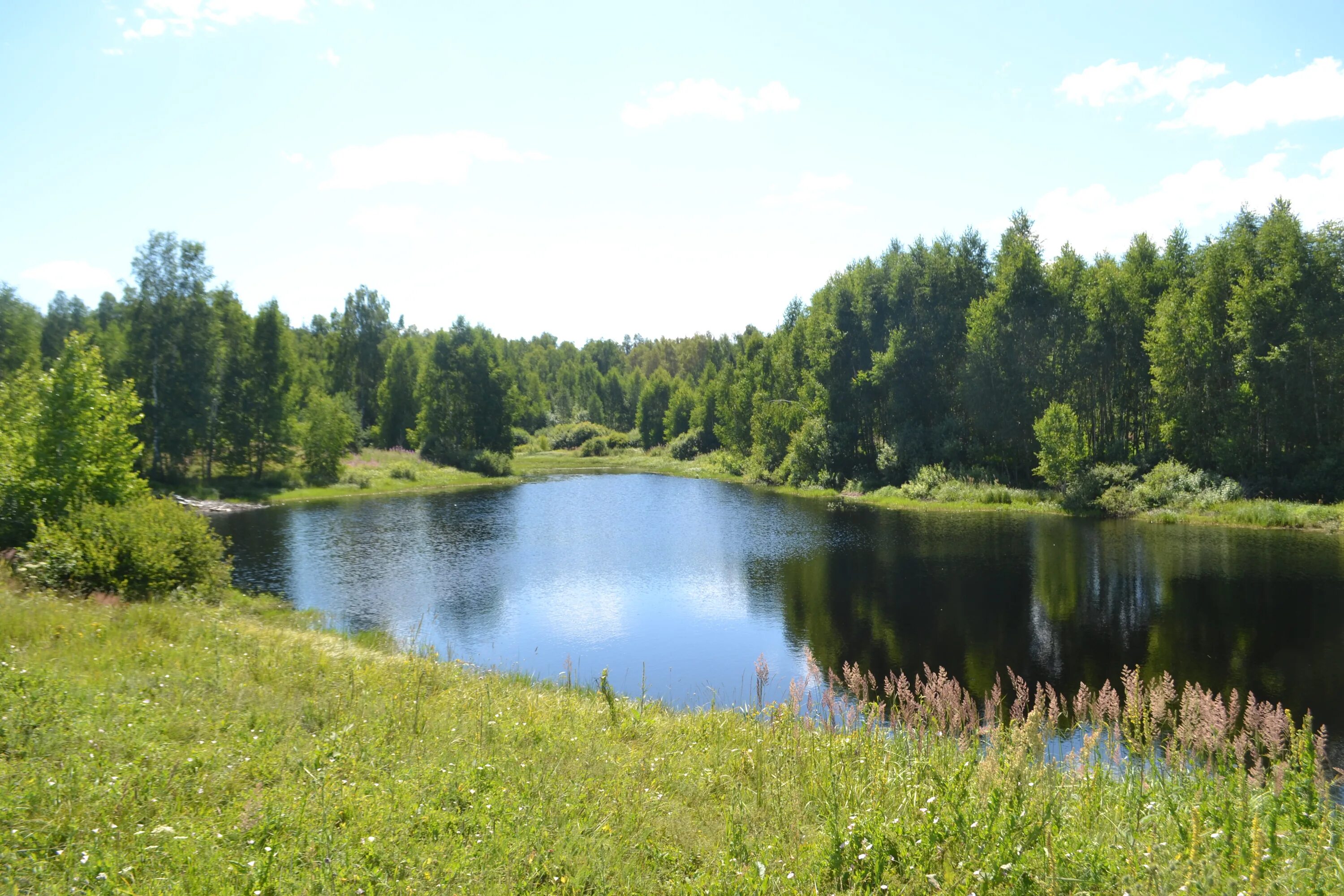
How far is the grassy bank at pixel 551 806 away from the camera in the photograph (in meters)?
4.29

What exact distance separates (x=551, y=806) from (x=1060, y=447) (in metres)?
38.0

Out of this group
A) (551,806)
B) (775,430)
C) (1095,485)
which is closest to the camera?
(551,806)

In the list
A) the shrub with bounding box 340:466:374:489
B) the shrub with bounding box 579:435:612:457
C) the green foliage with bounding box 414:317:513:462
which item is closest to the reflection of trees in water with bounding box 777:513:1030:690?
the shrub with bounding box 340:466:374:489

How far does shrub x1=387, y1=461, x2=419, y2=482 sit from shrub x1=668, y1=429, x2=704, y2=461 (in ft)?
106

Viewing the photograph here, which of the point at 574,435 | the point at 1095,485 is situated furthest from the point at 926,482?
the point at 574,435

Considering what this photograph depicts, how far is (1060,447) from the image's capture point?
37.2 metres

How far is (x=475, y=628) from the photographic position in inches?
723

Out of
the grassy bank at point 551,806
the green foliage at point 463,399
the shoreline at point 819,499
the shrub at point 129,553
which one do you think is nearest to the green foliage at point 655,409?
the shoreline at point 819,499

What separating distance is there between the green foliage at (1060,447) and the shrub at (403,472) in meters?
43.8

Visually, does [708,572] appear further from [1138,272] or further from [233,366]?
[233,366]

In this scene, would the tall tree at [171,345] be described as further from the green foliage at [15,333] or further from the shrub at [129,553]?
the shrub at [129,553]

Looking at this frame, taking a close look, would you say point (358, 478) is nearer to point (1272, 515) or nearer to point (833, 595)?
point (833, 595)

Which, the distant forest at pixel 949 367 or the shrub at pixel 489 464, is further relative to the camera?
the shrub at pixel 489 464

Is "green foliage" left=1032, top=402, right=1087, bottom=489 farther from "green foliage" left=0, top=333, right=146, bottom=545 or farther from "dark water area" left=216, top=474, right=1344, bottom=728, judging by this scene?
"green foliage" left=0, top=333, right=146, bottom=545
